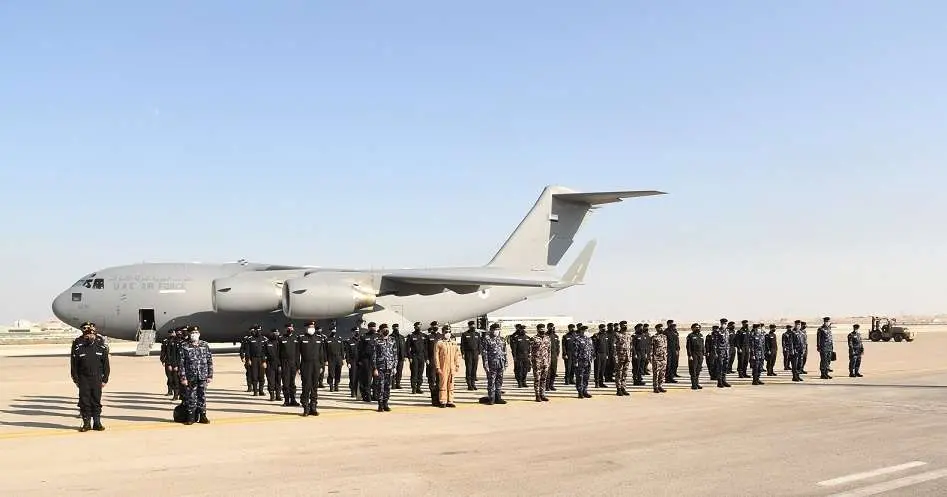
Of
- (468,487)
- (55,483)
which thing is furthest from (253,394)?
(468,487)

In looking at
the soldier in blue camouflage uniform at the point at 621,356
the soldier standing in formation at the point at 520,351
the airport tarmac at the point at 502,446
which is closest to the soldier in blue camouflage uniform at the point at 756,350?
the airport tarmac at the point at 502,446

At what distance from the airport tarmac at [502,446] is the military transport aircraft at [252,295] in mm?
12413

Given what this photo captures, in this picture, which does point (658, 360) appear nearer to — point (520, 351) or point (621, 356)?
point (621, 356)

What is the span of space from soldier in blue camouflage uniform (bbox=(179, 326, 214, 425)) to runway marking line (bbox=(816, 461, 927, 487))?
30.0 feet

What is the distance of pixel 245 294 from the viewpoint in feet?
102

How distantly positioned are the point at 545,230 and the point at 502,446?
86.2 ft

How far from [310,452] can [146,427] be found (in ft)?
13.2

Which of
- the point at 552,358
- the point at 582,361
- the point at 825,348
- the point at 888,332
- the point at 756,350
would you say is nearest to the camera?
the point at 582,361

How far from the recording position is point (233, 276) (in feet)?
106

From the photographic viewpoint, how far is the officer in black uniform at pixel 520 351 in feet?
63.0

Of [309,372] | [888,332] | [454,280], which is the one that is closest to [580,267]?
[454,280]

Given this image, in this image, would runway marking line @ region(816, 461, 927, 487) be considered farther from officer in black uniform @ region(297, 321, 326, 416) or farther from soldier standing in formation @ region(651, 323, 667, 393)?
soldier standing in formation @ region(651, 323, 667, 393)

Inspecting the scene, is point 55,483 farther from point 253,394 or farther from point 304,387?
point 253,394

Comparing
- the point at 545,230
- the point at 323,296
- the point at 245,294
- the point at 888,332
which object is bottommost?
the point at 888,332
